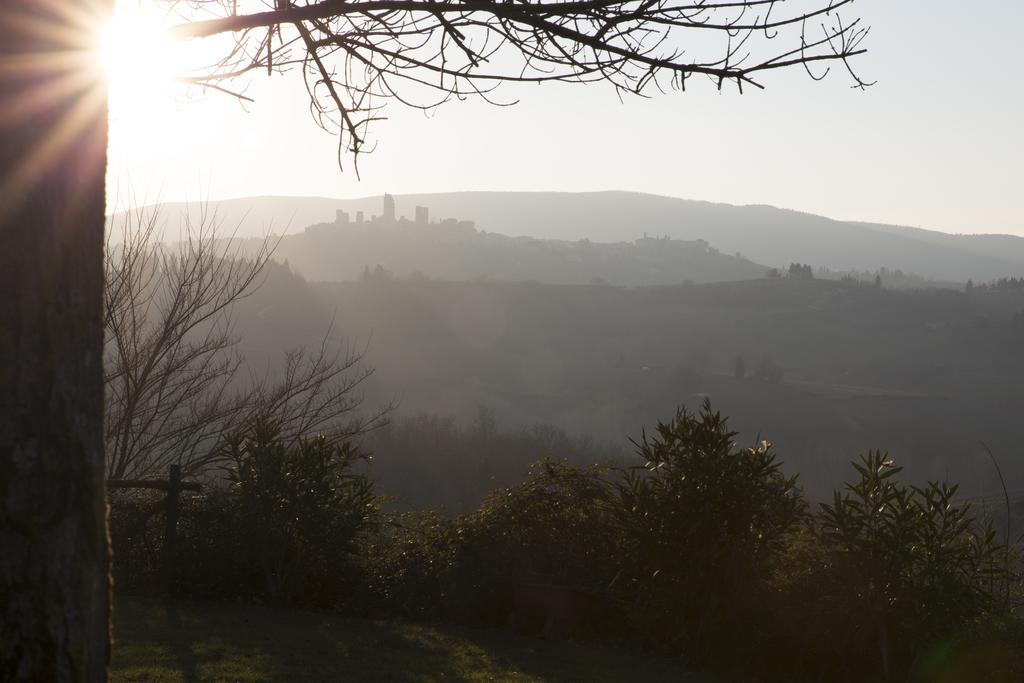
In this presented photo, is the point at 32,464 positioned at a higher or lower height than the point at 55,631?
higher

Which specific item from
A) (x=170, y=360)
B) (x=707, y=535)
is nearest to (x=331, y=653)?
(x=707, y=535)

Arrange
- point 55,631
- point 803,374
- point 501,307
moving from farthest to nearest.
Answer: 1. point 501,307
2. point 803,374
3. point 55,631

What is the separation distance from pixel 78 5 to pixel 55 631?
1.46m

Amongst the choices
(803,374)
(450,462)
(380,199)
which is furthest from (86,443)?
(380,199)

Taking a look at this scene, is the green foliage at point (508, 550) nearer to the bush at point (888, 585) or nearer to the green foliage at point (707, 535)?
the green foliage at point (707, 535)

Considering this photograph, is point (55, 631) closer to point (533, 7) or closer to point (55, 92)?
point (55, 92)

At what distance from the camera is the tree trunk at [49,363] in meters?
1.93

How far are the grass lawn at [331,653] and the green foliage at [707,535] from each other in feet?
1.14

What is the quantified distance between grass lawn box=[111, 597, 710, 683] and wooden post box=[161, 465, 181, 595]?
1.72ft

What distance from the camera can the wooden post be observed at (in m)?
8.02

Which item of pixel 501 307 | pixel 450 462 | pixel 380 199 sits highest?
pixel 380 199

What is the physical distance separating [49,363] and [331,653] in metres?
4.55

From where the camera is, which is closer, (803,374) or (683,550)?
(683,550)

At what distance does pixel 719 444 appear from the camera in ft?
20.2
